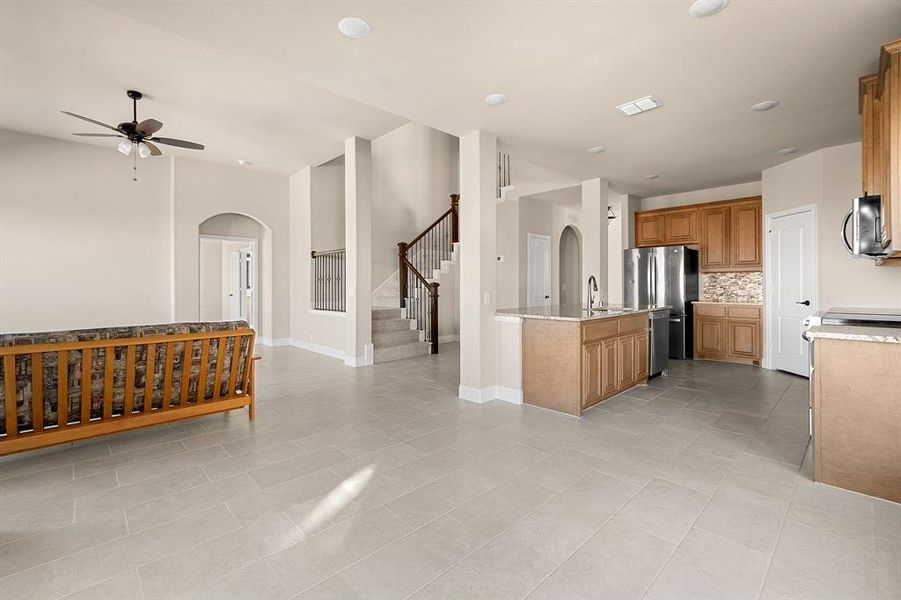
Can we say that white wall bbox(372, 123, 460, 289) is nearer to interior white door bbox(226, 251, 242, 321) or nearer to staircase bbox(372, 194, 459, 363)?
staircase bbox(372, 194, 459, 363)

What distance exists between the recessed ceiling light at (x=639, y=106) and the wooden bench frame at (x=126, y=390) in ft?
12.5

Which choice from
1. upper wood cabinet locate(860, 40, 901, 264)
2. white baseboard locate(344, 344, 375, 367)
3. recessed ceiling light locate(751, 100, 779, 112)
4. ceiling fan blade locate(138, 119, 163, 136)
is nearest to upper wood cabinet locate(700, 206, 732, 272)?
recessed ceiling light locate(751, 100, 779, 112)

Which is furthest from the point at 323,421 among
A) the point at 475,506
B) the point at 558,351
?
the point at 558,351

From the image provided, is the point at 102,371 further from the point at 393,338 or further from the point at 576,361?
the point at 393,338

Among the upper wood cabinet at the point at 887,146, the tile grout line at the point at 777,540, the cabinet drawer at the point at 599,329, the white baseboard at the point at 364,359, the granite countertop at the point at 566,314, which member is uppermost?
the upper wood cabinet at the point at 887,146

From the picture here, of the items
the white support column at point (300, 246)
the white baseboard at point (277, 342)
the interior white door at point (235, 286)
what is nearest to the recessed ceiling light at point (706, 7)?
the white support column at point (300, 246)

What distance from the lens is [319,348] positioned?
726 cm

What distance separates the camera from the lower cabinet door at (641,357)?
15.5ft

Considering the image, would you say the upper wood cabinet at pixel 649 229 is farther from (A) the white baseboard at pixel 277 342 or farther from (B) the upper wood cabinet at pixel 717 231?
(A) the white baseboard at pixel 277 342

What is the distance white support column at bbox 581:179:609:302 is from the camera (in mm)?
6336

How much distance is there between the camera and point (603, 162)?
5.54 m

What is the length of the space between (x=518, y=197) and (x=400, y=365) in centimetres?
408

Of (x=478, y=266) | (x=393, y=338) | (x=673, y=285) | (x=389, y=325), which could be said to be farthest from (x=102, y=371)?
(x=673, y=285)

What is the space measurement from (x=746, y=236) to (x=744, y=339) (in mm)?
1559
